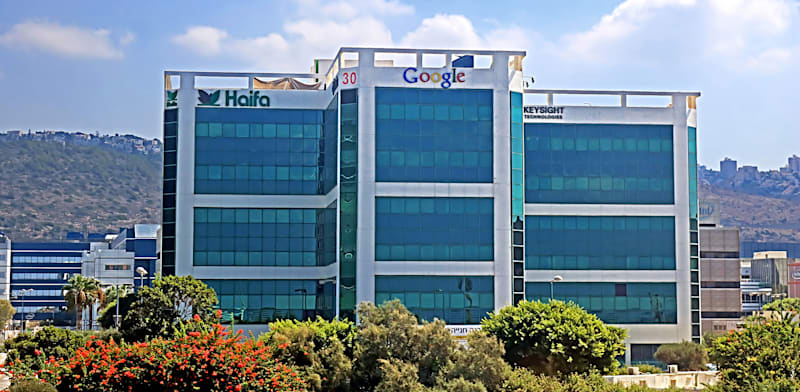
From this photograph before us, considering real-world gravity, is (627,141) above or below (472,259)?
above

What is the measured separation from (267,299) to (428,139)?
18452 millimetres

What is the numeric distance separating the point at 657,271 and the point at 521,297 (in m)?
15.4

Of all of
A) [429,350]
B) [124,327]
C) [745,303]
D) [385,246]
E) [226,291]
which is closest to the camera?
[429,350]

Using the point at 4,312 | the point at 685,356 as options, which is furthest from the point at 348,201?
the point at 4,312

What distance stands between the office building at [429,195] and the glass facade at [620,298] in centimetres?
15

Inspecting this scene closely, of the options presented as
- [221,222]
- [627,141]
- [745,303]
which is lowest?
[745,303]

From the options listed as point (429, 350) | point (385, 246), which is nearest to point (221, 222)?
point (385, 246)

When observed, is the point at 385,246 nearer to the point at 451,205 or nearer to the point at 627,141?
the point at 451,205

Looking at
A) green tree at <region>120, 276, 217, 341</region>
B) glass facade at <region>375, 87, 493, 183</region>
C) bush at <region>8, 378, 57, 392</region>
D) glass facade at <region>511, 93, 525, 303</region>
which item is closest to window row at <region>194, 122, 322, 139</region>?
glass facade at <region>375, 87, 493, 183</region>

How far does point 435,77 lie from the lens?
80.3 m

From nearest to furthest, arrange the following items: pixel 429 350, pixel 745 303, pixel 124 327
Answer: pixel 429 350, pixel 124 327, pixel 745 303

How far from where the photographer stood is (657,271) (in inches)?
Result: 3509

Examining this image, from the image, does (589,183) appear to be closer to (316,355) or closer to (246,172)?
(246,172)

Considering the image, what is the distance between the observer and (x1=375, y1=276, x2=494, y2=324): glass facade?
78750 millimetres
